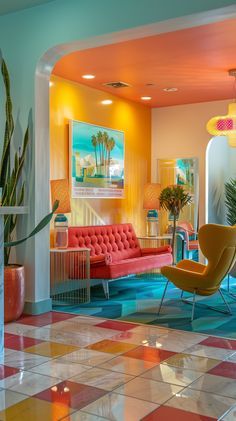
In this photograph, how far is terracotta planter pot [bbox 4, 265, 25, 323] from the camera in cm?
502

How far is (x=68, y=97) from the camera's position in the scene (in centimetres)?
738

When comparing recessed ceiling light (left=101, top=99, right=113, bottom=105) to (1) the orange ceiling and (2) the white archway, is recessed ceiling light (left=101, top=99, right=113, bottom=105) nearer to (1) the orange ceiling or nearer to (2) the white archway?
(1) the orange ceiling

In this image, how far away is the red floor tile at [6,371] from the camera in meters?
3.56

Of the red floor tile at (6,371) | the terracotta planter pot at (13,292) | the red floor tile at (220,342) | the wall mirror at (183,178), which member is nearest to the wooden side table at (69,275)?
the terracotta planter pot at (13,292)

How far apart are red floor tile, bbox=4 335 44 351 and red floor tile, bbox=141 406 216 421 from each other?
1.64 m

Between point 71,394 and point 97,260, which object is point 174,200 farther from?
point 71,394

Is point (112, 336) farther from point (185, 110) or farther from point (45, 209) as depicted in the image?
point (185, 110)

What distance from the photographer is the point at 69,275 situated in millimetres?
6520

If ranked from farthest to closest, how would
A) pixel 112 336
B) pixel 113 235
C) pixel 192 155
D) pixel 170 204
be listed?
pixel 192 155 → pixel 170 204 → pixel 113 235 → pixel 112 336

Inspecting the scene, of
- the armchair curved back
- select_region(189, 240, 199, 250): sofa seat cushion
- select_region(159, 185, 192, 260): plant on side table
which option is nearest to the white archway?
the armchair curved back

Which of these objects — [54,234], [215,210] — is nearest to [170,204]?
[215,210]

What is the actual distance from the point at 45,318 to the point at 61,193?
187 cm

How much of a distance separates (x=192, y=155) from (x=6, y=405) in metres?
6.80

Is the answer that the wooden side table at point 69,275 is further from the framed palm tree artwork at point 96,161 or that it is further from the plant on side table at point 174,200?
the plant on side table at point 174,200
